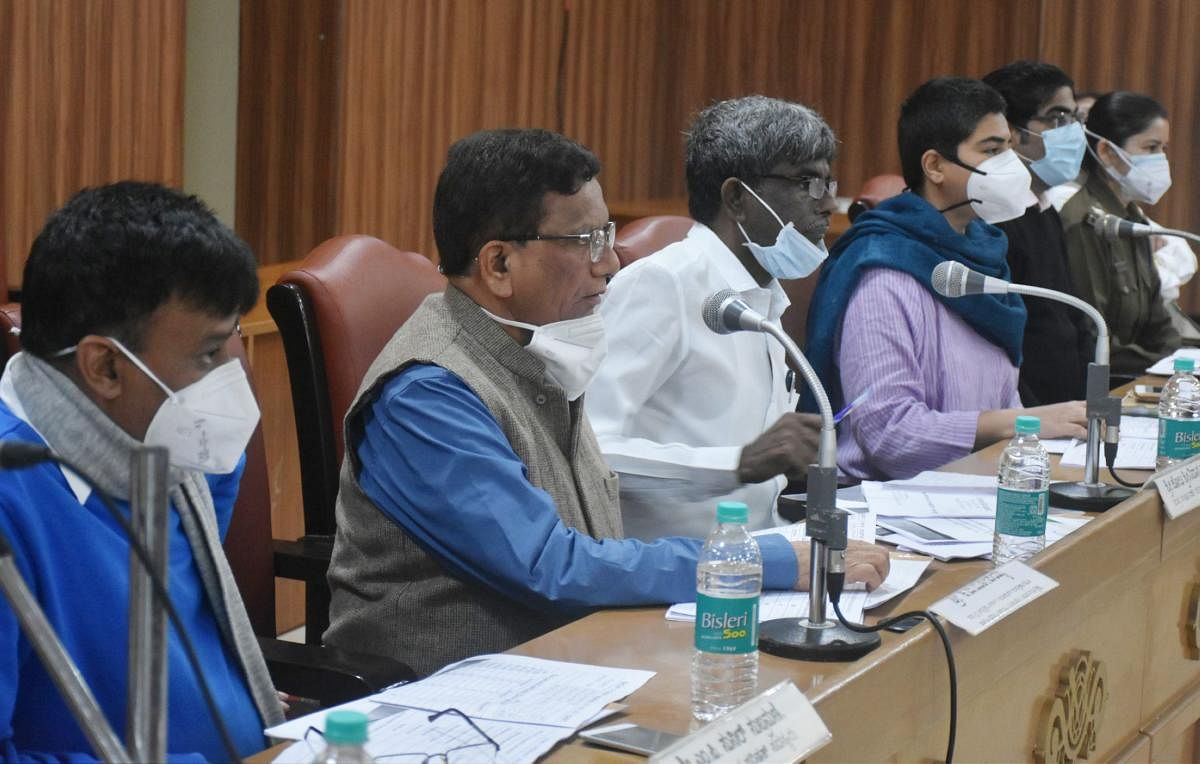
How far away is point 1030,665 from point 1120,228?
4.92 ft

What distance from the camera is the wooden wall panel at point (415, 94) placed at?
4.26m

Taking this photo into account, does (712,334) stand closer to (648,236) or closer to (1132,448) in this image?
(648,236)

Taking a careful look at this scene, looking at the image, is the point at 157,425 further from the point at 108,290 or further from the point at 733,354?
the point at 733,354

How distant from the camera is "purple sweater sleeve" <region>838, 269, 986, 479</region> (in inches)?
108

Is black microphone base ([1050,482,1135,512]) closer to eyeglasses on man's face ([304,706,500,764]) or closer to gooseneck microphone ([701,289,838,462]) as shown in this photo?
gooseneck microphone ([701,289,838,462])

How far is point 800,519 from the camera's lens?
7.35 ft

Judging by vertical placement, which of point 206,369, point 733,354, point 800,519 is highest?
point 206,369

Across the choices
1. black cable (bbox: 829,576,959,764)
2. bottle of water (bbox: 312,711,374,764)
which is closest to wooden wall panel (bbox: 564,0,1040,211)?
black cable (bbox: 829,576,959,764)

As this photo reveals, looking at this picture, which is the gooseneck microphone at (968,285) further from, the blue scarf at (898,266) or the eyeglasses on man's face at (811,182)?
the blue scarf at (898,266)

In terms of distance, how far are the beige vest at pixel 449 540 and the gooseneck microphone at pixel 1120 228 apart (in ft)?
5.13

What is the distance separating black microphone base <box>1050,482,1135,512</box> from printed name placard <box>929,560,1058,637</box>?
42 centimetres

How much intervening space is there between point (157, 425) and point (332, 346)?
0.82 metres

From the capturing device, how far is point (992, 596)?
1.74 metres

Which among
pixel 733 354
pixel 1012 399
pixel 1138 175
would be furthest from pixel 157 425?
pixel 1138 175
